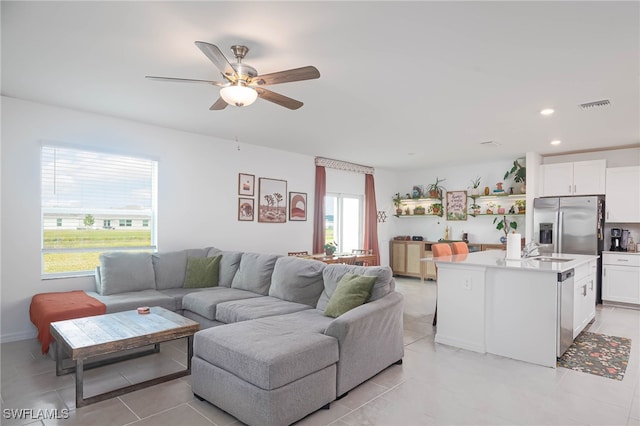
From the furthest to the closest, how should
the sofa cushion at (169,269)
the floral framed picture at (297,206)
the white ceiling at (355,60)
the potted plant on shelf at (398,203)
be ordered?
the potted plant on shelf at (398,203) → the floral framed picture at (297,206) → the sofa cushion at (169,269) → the white ceiling at (355,60)

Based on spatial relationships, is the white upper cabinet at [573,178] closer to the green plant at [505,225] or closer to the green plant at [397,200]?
the green plant at [505,225]

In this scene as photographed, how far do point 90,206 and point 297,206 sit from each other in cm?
331

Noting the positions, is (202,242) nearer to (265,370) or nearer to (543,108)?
(265,370)

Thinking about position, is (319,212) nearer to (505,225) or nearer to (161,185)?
(161,185)

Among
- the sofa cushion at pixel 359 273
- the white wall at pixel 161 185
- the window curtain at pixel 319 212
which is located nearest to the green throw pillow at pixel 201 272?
the white wall at pixel 161 185

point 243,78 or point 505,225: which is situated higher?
point 243,78

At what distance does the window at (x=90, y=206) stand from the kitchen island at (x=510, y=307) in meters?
3.89

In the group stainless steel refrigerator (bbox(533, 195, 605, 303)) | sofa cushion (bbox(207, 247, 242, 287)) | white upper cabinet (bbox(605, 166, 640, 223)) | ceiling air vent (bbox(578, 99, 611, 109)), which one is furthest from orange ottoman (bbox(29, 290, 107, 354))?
white upper cabinet (bbox(605, 166, 640, 223))

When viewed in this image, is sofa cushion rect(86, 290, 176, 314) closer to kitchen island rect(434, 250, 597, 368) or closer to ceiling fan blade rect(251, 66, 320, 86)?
ceiling fan blade rect(251, 66, 320, 86)

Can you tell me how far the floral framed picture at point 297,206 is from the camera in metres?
6.56

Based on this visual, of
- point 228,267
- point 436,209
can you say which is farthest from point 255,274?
point 436,209

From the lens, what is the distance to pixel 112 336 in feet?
8.59

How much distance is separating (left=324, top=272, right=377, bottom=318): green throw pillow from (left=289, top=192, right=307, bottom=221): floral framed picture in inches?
137

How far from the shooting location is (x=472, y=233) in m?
7.82
